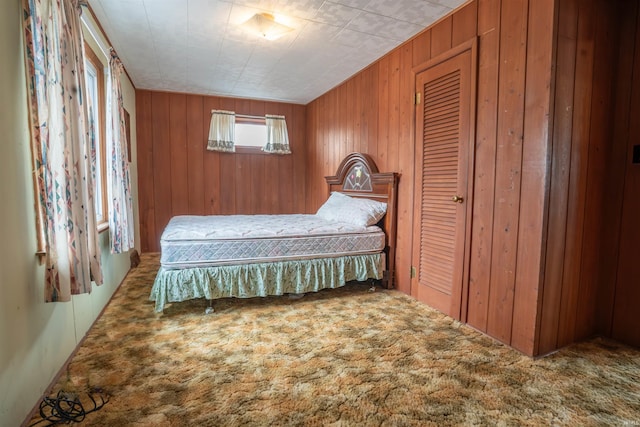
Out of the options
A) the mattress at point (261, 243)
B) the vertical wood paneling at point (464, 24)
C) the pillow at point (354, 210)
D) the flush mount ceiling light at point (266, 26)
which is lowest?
the mattress at point (261, 243)

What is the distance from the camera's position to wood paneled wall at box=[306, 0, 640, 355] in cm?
196

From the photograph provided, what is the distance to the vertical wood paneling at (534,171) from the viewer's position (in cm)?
192

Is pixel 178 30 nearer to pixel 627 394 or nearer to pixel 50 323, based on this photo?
pixel 50 323

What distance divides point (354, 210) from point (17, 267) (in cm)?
272

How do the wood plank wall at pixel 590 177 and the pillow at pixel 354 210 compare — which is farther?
the pillow at pixel 354 210

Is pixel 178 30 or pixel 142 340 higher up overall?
pixel 178 30

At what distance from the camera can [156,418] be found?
4.76 ft

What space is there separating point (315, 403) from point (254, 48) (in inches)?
128

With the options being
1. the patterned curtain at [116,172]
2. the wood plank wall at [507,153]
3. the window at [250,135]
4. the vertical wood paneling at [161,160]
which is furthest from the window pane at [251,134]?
the wood plank wall at [507,153]

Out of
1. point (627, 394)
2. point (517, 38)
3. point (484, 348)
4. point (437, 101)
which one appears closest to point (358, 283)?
point (484, 348)

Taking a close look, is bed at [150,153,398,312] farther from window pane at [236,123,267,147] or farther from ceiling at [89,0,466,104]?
window pane at [236,123,267,147]

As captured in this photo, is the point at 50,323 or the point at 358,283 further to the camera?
the point at 358,283

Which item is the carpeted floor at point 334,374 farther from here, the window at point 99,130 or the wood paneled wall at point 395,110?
the wood paneled wall at point 395,110

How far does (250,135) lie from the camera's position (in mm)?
5543
